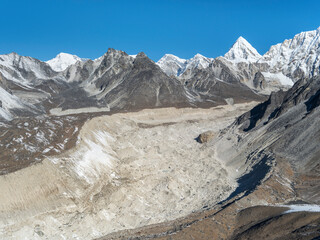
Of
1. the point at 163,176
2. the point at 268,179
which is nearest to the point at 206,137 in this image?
the point at 163,176

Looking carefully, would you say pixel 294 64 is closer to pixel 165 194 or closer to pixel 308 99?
pixel 308 99

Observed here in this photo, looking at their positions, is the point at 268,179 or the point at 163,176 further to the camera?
the point at 163,176

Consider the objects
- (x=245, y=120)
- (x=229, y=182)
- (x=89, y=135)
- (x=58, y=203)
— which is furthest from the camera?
(x=245, y=120)

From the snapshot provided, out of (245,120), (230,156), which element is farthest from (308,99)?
(230,156)

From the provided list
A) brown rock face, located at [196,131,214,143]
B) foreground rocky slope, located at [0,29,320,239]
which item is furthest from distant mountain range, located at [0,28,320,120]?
brown rock face, located at [196,131,214,143]

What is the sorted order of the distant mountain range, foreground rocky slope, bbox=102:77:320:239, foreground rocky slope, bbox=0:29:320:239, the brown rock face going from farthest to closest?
the distant mountain range, the brown rock face, foreground rocky slope, bbox=0:29:320:239, foreground rocky slope, bbox=102:77:320:239

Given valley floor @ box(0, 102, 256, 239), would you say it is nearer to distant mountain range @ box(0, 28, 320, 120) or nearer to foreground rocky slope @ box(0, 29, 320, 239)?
foreground rocky slope @ box(0, 29, 320, 239)

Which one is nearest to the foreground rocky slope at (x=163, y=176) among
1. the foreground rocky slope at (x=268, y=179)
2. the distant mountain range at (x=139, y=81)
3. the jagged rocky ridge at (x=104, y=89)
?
the foreground rocky slope at (x=268, y=179)

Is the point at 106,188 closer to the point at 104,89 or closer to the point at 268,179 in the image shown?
the point at 268,179
